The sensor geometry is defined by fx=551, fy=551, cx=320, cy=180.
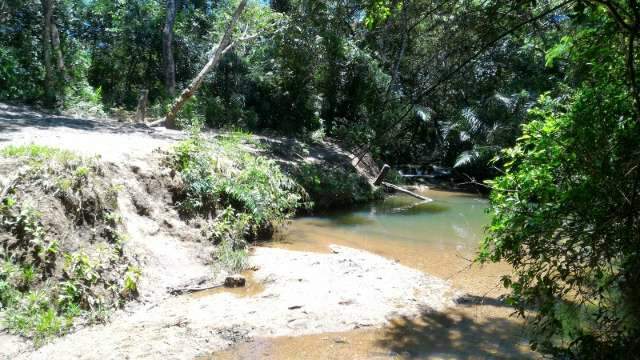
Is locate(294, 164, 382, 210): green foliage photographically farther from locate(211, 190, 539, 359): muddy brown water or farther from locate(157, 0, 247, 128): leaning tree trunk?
locate(157, 0, 247, 128): leaning tree trunk

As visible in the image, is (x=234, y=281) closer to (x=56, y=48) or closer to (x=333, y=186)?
(x=333, y=186)

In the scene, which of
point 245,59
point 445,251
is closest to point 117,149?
point 445,251

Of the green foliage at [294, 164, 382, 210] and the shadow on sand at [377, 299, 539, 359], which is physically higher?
the green foliage at [294, 164, 382, 210]

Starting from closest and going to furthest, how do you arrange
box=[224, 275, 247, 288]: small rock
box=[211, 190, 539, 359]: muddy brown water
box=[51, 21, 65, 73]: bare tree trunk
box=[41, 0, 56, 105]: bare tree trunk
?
box=[211, 190, 539, 359]: muddy brown water, box=[224, 275, 247, 288]: small rock, box=[41, 0, 56, 105]: bare tree trunk, box=[51, 21, 65, 73]: bare tree trunk

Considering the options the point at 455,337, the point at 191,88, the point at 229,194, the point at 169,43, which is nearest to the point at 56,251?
the point at 229,194

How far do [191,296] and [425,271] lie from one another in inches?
147

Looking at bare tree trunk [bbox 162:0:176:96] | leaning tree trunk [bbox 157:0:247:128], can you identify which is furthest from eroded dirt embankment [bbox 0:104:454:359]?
bare tree trunk [bbox 162:0:176:96]

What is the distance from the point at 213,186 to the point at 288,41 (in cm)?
1053

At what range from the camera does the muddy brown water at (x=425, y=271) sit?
5.54 meters

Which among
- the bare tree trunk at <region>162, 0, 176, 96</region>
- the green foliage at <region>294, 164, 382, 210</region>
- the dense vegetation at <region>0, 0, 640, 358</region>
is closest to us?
the dense vegetation at <region>0, 0, 640, 358</region>

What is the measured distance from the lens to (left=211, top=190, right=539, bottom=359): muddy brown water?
Answer: 5.54 meters

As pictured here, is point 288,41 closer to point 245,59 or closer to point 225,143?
point 245,59

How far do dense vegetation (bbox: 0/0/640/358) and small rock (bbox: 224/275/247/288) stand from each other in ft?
5.16

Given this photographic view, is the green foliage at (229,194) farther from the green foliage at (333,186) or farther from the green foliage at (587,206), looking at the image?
the green foliage at (587,206)
